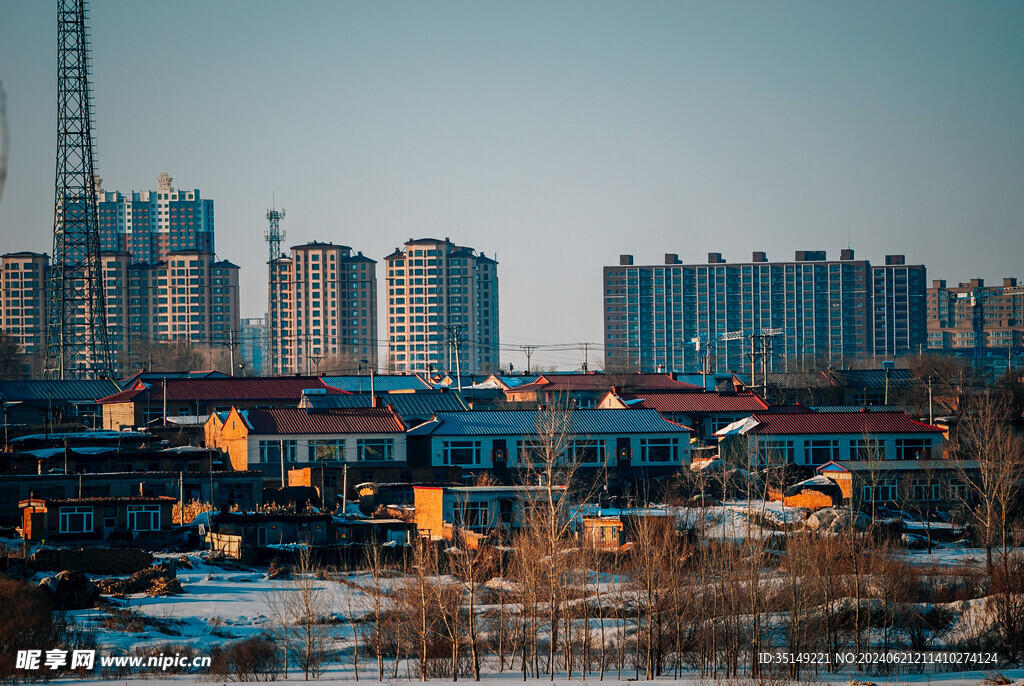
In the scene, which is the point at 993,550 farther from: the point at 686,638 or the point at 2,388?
the point at 2,388

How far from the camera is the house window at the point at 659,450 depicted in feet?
134

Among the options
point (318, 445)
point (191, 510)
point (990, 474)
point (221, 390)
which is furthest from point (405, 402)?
point (990, 474)

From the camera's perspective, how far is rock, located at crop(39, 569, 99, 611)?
24031 millimetres

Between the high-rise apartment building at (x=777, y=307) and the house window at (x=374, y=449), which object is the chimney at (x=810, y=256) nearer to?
the high-rise apartment building at (x=777, y=307)

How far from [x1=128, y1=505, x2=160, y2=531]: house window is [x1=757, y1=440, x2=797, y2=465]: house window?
21.3 meters

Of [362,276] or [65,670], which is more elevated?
[362,276]

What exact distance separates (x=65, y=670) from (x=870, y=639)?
15.9m

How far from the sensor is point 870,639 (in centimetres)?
2425

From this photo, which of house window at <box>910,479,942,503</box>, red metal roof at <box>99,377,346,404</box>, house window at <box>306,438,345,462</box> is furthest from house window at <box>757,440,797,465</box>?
red metal roof at <box>99,377,346,404</box>

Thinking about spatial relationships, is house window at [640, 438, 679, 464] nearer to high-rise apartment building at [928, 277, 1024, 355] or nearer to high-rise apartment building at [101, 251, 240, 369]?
high-rise apartment building at [101, 251, 240, 369]

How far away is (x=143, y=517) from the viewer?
31672mm

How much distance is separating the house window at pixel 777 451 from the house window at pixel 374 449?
13397 millimetres

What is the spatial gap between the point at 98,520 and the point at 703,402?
2792 centimetres

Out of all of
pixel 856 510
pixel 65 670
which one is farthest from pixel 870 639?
pixel 65 670
